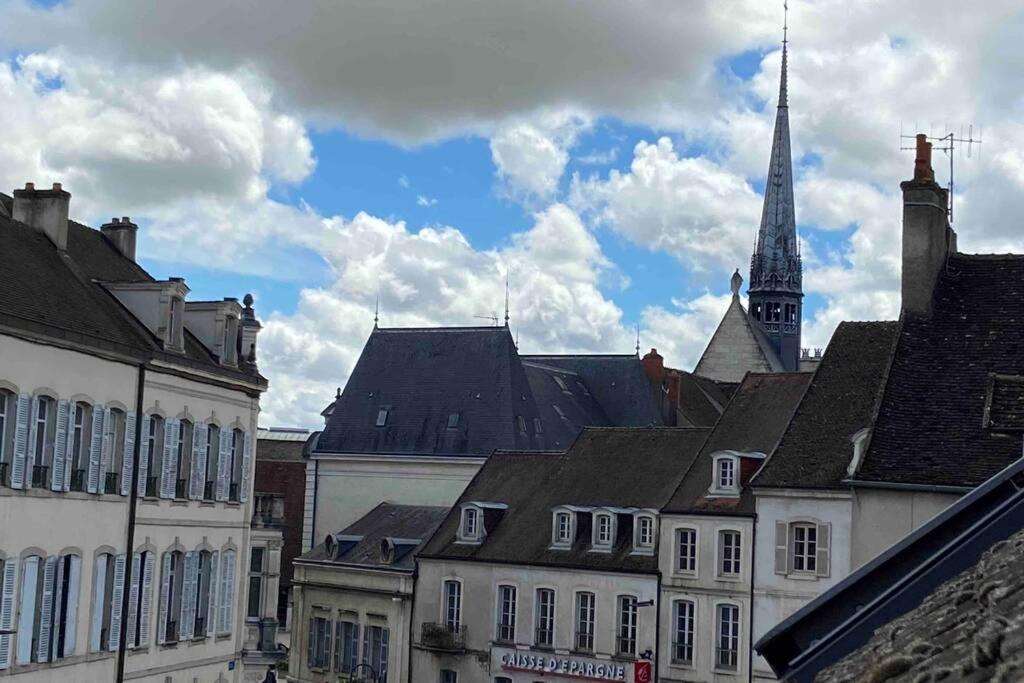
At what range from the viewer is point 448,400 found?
56.8 meters

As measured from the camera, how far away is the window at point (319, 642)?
152 feet

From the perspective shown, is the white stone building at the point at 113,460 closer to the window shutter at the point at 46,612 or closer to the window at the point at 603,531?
the window shutter at the point at 46,612

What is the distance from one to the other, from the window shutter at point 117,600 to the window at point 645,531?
16488 millimetres

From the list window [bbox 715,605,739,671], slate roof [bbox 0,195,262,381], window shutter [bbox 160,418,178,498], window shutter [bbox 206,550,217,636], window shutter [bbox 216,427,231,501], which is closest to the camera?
slate roof [bbox 0,195,262,381]

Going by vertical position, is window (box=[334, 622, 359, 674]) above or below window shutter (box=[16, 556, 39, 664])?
below

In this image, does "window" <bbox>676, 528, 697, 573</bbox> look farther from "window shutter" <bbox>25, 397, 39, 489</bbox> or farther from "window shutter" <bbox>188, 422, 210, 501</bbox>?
"window shutter" <bbox>25, 397, 39, 489</bbox>

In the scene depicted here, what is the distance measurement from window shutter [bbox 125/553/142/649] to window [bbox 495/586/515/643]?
1559 cm

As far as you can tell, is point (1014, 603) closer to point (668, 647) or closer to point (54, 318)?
point (54, 318)

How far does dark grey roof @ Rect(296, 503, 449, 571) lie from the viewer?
45406mm

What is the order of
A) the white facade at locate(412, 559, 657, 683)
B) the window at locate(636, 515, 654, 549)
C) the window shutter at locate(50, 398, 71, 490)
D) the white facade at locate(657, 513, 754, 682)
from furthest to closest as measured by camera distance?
the window at locate(636, 515, 654, 549)
the white facade at locate(412, 559, 657, 683)
the white facade at locate(657, 513, 754, 682)
the window shutter at locate(50, 398, 71, 490)

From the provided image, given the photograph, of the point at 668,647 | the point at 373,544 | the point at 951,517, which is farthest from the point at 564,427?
the point at 951,517

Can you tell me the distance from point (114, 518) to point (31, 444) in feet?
12.1

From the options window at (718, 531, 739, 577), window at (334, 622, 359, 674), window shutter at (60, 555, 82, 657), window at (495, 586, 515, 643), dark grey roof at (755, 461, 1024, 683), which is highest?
dark grey roof at (755, 461, 1024, 683)

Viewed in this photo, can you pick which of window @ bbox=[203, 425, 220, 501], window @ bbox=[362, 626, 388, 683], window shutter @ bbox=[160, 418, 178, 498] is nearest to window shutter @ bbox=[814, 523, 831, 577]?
window @ bbox=[203, 425, 220, 501]
